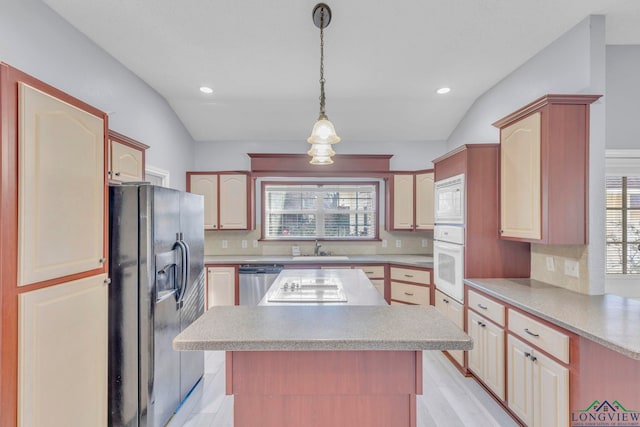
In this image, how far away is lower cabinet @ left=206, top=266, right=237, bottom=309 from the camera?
3.89m

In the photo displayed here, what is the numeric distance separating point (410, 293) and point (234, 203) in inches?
107

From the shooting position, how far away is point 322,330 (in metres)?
1.15

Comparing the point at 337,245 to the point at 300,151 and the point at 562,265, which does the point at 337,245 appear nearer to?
the point at 300,151

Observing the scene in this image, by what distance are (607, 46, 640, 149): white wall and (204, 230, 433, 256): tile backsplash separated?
2.46 metres

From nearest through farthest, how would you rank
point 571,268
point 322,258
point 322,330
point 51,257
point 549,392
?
point 322,330
point 51,257
point 549,392
point 571,268
point 322,258

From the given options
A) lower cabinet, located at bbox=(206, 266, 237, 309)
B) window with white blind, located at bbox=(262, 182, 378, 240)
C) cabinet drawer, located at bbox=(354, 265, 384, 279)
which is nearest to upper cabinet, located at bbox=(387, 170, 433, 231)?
window with white blind, located at bbox=(262, 182, 378, 240)

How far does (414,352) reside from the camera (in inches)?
46.8

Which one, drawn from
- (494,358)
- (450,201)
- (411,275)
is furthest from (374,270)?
(494,358)

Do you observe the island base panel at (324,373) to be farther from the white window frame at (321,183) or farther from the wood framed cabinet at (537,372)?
the white window frame at (321,183)

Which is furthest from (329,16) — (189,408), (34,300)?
(189,408)

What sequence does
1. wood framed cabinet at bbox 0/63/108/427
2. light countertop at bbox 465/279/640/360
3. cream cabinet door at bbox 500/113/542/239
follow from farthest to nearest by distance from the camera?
cream cabinet door at bbox 500/113/542/239, light countertop at bbox 465/279/640/360, wood framed cabinet at bbox 0/63/108/427

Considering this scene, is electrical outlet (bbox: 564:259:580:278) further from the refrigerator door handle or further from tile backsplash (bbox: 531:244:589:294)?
the refrigerator door handle

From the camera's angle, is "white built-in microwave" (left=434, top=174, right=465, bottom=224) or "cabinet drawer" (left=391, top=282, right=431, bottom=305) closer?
"white built-in microwave" (left=434, top=174, right=465, bottom=224)

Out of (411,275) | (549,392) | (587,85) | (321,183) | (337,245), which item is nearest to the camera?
(549,392)
